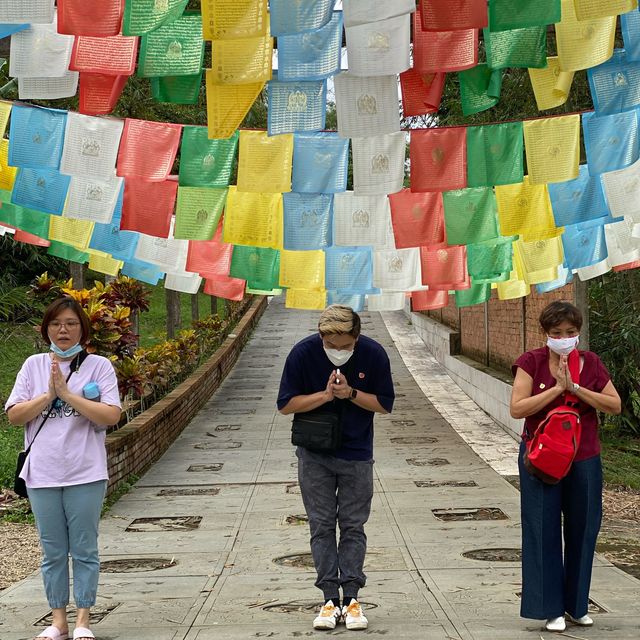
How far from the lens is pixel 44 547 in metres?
5.42

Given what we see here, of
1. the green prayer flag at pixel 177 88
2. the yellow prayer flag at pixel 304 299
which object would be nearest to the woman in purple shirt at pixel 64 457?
the green prayer flag at pixel 177 88

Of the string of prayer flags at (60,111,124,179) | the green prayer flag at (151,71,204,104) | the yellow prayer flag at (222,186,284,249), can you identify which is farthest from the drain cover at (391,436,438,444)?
the green prayer flag at (151,71,204,104)

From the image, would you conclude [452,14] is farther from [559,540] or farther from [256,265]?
[256,265]

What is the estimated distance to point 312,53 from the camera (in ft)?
20.6

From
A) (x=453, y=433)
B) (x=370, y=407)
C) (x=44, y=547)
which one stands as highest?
(x=370, y=407)

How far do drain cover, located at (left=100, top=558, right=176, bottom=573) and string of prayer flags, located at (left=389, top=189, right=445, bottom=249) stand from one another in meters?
3.17

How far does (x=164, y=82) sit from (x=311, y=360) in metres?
2.11

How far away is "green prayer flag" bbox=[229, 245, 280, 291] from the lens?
10.6m

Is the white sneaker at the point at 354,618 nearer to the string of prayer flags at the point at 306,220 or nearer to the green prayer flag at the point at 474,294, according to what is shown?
the string of prayer flags at the point at 306,220

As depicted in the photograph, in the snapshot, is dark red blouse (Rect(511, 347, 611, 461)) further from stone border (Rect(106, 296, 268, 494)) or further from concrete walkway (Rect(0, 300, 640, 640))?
stone border (Rect(106, 296, 268, 494))

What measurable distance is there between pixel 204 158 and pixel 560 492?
388cm

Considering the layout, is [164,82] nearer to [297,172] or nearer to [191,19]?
[191,19]

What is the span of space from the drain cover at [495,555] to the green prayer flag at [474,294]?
15.6ft

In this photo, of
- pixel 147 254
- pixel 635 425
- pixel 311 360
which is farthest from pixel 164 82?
pixel 635 425
